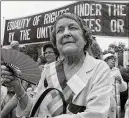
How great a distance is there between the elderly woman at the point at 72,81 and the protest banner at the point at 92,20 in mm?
4492

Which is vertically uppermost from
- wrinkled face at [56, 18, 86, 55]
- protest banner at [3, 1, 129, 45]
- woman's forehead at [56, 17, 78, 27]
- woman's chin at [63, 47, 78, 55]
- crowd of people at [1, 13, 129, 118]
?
protest banner at [3, 1, 129, 45]

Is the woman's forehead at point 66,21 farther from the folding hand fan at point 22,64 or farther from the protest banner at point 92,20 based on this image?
the protest banner at point 92,20

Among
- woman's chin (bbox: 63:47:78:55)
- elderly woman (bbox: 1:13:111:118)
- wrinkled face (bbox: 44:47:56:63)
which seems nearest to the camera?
elderly woman (bbox: 1:13:111:118)

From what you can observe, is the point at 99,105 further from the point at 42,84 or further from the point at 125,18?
the point at 125,18

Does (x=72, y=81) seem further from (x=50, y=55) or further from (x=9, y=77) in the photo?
(x=50, y=55)

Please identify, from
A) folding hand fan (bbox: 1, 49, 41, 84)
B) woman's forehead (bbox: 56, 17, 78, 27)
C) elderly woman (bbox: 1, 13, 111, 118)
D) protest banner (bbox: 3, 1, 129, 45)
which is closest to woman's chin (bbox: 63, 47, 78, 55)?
elderly woman (bbox: 1, 13, 111, 118)

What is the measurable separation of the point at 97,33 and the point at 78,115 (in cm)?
496

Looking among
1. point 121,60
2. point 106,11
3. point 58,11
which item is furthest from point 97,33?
point 121,60

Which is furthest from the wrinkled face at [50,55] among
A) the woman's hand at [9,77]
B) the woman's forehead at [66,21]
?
the woman's hand at [9,77]

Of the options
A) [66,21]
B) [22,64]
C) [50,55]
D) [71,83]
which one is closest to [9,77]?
[22,64]

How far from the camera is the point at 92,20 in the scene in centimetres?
650

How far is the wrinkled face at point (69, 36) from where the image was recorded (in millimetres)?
1829

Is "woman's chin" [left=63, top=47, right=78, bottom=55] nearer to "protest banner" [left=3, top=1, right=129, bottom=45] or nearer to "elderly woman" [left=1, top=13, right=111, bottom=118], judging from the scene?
"elderly woman" [left=1, top=13, right=111, bottom=118]

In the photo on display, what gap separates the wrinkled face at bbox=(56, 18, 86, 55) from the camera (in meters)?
1.83
